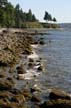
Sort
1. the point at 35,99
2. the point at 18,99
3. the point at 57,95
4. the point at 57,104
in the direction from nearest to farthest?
the point at 57,104 → the point at 18,99 → the point at 35,99 → the point at 57,95

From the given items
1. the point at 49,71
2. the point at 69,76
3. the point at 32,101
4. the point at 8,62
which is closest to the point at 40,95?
the point at 32,101

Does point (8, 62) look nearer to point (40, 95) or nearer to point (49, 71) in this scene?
point (49, 71)

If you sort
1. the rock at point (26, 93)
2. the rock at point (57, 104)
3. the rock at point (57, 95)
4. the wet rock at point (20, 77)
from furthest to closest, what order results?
the wet rock at point (20, 77) → the rock at point (26, 93) → the rock at point (57, 95) → the rock at point (57, 104)

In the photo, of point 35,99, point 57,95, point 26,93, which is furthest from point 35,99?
point 57,95

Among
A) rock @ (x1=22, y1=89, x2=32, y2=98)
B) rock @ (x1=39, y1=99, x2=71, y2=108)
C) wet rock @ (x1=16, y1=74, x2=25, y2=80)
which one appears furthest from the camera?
wet rock @ (x1=16, y1=74, x2=25, y2=80)

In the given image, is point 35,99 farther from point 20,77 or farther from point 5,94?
point 20,77

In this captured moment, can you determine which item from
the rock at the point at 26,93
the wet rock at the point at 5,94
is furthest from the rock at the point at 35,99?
the wet rock at the point at 5,94

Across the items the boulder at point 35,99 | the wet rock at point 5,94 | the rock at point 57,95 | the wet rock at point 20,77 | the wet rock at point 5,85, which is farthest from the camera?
the wet rock at point 20,77

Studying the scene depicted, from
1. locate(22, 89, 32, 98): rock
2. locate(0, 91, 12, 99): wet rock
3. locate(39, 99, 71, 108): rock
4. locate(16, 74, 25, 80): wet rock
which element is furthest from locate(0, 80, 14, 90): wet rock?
locate(39, 99, 71, 108): rock

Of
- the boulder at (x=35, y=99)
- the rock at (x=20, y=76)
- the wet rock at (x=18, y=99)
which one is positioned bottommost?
the rock at (x=20, y=76)

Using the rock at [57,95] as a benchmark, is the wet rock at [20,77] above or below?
below

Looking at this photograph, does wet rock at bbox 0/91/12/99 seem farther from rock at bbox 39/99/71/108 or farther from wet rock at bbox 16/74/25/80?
wet rock at bbox 16/74/25/80

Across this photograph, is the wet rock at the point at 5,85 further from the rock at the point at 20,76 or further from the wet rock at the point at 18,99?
the rock at the point at 20,76

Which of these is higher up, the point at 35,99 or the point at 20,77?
the point at 35,99
